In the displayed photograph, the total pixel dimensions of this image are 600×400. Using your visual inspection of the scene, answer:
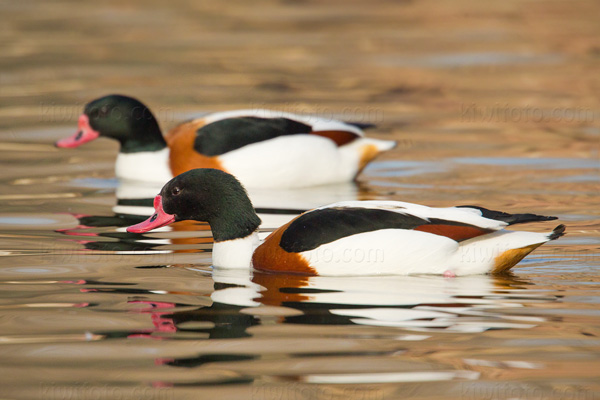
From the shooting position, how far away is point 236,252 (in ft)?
23.6

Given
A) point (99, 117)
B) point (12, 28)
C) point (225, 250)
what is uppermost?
point (12, 28)

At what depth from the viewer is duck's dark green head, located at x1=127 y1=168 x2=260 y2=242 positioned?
7.22 metres

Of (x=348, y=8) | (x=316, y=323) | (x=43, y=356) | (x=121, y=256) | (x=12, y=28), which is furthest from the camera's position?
(x=348, y=8)

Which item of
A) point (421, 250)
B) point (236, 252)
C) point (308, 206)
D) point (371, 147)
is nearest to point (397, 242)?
point (421, 250)

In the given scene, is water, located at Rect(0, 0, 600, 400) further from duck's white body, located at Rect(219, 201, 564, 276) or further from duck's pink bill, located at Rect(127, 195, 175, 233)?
duck's pink bill, located at Rect(127, 195, 175, 233)

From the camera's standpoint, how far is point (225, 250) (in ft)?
23.7

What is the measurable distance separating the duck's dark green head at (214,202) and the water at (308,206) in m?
0.32

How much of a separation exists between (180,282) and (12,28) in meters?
14.7

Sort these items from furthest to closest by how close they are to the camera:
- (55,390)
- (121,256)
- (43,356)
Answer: (121,256), (43,356), (55,390)

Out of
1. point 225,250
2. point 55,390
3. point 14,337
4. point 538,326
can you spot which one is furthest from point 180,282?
point 538,326

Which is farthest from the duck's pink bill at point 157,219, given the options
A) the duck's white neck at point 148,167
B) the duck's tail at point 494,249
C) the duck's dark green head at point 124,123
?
the duck's dark green head at point 124,123

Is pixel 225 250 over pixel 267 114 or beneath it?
beneath

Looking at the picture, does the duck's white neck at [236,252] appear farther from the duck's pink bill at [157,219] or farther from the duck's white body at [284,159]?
the duck's white body at [284,159]

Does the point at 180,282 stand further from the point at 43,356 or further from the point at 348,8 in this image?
the point at 348,8
